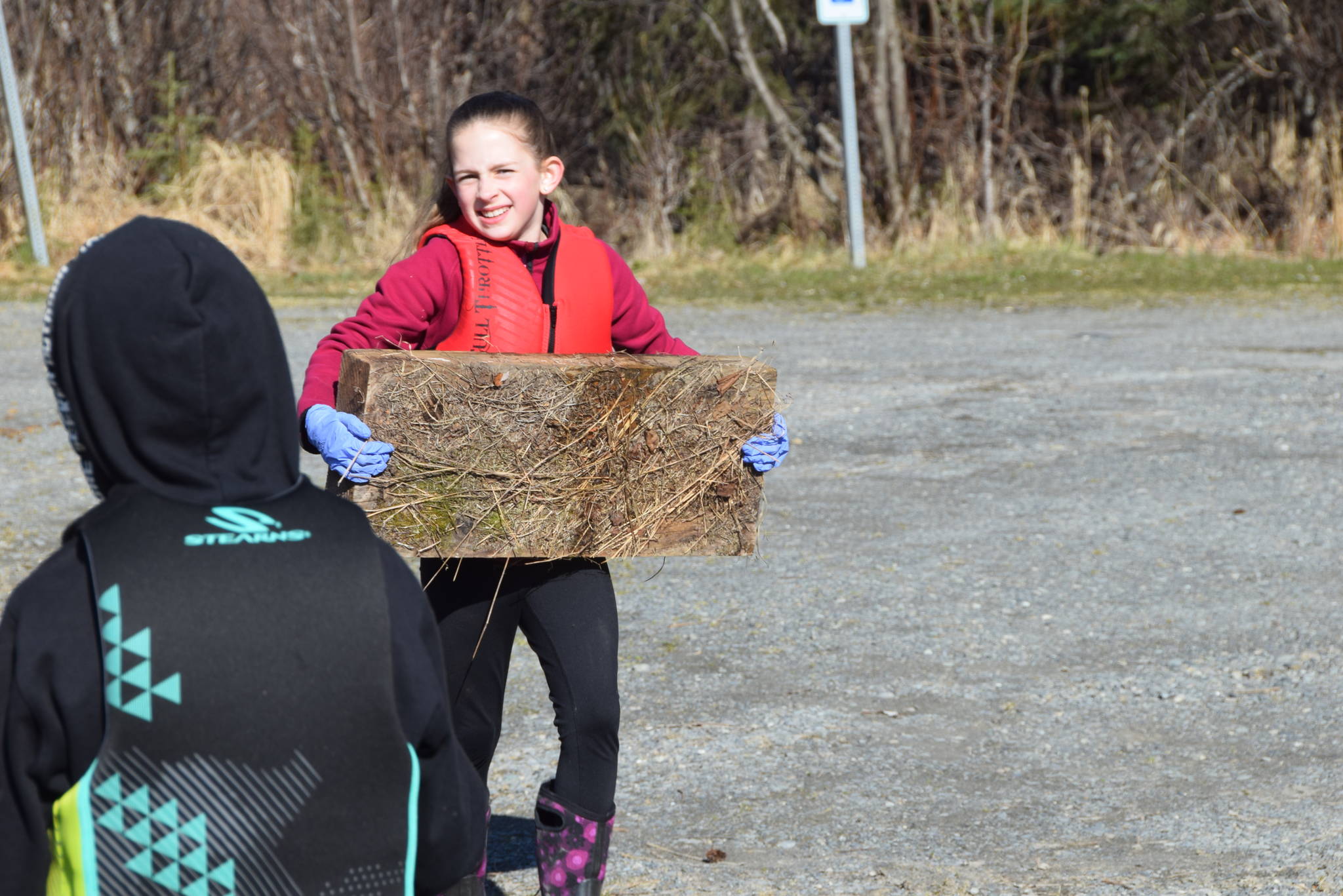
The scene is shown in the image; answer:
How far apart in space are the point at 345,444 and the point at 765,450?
2.85 ft

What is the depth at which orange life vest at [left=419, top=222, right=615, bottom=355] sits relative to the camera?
11.0 feet

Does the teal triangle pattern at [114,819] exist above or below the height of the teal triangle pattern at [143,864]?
above

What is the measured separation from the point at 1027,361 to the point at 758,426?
7.64m

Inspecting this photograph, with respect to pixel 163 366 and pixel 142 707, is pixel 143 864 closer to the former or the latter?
pixel 142 707

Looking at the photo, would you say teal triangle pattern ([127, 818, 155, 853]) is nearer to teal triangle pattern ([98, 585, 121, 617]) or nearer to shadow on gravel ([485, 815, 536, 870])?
teal triangle pattern ([98, 585, 121, 617])

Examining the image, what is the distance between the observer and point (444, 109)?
2056 cm

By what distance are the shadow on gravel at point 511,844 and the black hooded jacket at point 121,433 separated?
7.03 feet

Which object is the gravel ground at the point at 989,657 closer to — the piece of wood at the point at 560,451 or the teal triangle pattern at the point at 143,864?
the piece of wood at the point at 560,451

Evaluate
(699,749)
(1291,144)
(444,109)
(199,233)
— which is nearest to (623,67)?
(444,109)

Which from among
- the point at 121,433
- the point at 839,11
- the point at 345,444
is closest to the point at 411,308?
the point at 345,444

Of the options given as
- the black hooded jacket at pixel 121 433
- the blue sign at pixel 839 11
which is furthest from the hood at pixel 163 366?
the blue sign at pixel 839 11

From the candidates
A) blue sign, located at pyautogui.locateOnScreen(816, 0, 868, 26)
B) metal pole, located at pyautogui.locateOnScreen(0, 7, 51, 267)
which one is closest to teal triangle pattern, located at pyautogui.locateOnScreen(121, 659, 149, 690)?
blue sign, located at pyautogui.locateOnScreen(816, 0, 868, 26)

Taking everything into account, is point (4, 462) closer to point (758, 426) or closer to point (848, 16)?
point (758, 426)

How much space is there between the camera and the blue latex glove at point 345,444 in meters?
3.03
